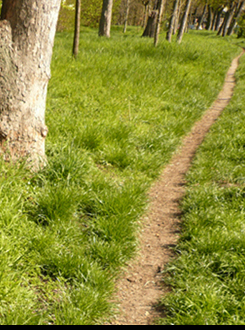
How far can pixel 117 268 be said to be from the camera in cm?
339

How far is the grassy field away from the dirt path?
129 millimetres

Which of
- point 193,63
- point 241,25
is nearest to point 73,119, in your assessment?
point 193,63

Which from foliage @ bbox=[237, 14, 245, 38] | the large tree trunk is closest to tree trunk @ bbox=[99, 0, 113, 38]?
the large tree trunk

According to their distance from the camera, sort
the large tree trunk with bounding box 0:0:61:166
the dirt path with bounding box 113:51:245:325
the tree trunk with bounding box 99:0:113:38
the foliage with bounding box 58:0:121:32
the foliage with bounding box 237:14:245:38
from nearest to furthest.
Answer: the dirt path with bounding box 113:51:245:325
the large tree trunk with bounding box 0:0:61:166
the tree trunk with bounding box 99:0:113:38
the foliage with bounding box 58:0:121:32
the foliage with bounding box 237:14:245:38

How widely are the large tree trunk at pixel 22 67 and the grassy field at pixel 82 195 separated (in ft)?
1.14

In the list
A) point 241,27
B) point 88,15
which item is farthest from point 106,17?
point 241,27

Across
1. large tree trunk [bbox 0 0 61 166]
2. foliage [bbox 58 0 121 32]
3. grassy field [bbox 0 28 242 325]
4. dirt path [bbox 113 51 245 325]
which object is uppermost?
large tree trunk [bbox 0 0 61 166]

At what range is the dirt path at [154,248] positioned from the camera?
10.0 feet

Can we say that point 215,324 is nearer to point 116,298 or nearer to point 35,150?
point 116,298

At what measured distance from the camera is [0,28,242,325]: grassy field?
9.48 ft

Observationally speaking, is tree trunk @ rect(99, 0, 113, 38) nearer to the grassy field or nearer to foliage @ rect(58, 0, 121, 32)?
the grassy field

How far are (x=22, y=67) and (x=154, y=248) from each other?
7.75 ft

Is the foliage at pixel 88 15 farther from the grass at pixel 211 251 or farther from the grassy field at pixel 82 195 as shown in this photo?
the grass at pixel 211 251

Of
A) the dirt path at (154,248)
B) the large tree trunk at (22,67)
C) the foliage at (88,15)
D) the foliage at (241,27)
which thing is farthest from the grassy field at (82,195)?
the foliage at (241,27)
